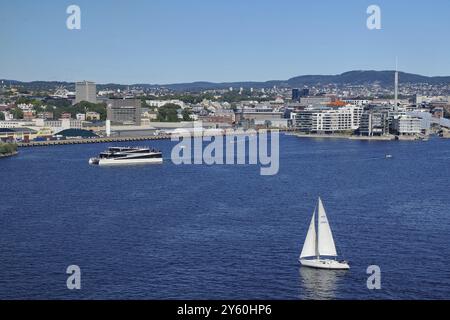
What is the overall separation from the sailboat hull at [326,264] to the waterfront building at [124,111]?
1804cm

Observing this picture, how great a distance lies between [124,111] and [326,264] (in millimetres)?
19000

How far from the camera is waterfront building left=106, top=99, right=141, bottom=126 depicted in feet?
74.5

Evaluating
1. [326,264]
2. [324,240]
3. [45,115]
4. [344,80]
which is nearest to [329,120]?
[45,115]

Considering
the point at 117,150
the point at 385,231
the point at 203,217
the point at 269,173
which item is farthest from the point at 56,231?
the point at 117,150

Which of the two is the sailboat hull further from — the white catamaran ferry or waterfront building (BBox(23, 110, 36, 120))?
waterfront building (BBox(23, 110, 36, 120))

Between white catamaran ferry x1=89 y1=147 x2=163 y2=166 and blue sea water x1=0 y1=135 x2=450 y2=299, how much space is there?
1.31 metres

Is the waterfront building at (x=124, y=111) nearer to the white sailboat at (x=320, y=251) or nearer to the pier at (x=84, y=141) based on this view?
the pier at (x=84, y=141)

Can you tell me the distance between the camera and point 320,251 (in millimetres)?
4805

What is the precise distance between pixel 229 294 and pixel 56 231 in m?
2.15

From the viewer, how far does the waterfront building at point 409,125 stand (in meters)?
20.5

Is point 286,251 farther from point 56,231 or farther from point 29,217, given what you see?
point 29,217

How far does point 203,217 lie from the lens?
6367 mm

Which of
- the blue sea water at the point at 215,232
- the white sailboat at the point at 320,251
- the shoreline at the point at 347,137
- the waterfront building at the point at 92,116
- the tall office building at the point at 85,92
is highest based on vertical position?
the tall office building at the point at 85,92

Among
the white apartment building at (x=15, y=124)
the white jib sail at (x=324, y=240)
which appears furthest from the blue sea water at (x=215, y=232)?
the white apartment building at (x=15, y=124)
